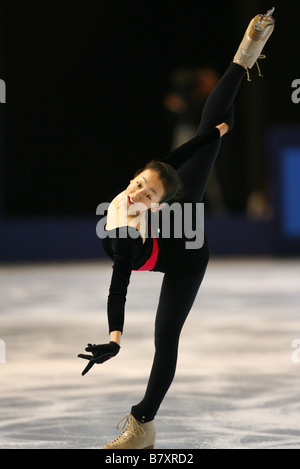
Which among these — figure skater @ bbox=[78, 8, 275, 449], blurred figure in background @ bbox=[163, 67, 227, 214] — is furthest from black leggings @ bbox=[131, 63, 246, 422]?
blurred figure in background @ bbox=[163, 67, 227, 214]

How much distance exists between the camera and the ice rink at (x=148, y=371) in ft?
13.1

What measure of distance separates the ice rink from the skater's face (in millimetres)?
1021

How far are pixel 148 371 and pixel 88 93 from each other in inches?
339

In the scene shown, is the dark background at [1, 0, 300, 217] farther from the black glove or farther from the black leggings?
the black glove

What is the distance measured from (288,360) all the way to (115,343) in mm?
2728

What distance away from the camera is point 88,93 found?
44.1 feet

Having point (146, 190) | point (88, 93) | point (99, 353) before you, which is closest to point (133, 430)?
point (99, 353)

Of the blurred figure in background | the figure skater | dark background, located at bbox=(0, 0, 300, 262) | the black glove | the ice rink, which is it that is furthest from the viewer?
dark background, located at bbox=(0, 0, 300, 262)

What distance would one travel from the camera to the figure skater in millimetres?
3254

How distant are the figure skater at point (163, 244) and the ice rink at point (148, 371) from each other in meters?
0.33

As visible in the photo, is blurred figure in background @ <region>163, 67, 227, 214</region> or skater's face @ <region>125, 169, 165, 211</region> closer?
skater's face @ <region>125, 169, 165, 211</region>

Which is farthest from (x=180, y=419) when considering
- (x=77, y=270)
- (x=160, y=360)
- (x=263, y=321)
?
(x=77, y=270)

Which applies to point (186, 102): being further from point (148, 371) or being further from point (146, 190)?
point (146, 190)
